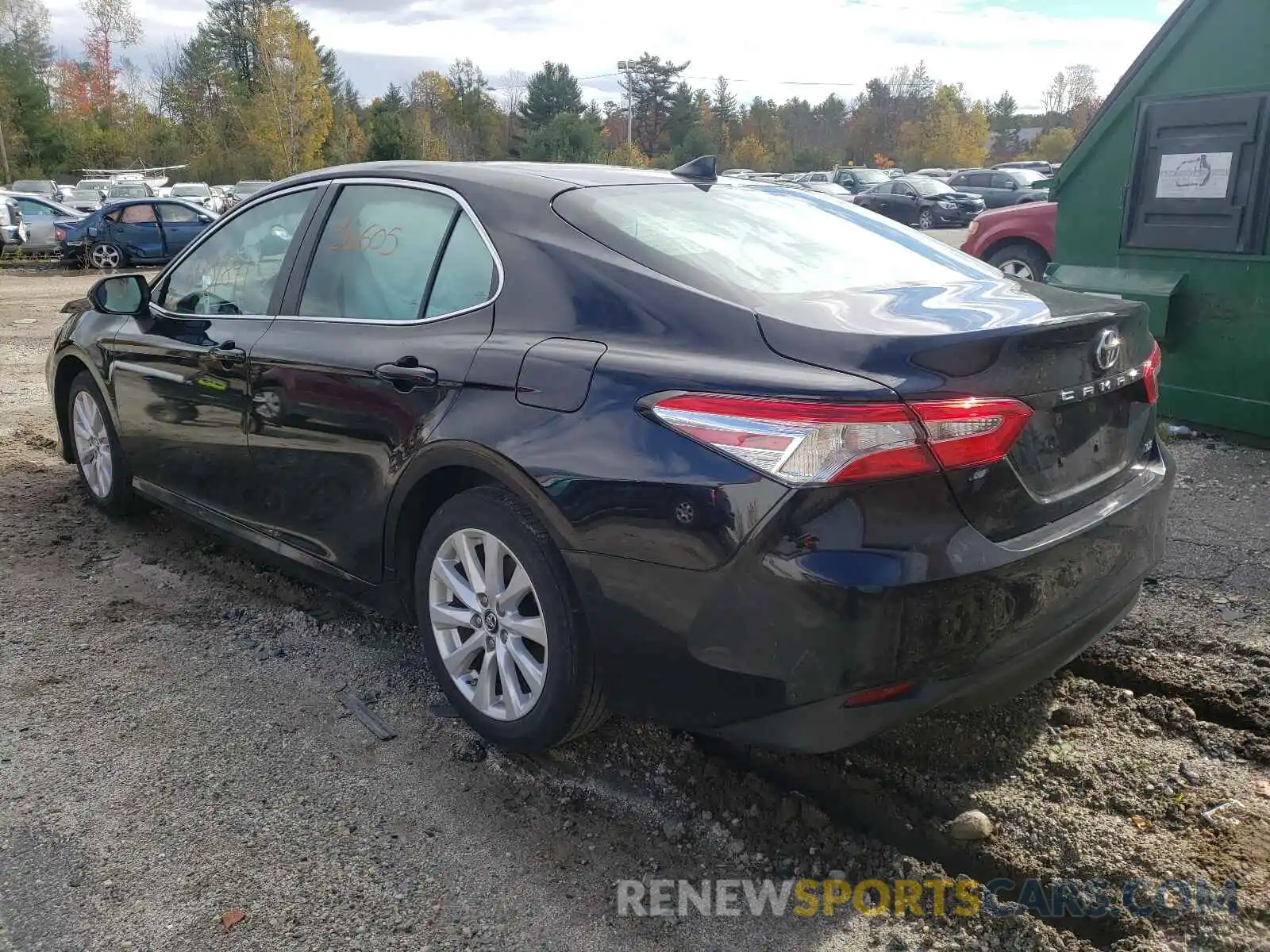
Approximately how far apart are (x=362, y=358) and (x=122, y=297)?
1.86 m

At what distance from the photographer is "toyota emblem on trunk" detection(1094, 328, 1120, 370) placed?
8.61ft

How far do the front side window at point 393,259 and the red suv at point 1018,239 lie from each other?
7.03 m

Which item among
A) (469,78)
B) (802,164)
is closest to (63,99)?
(469,78)

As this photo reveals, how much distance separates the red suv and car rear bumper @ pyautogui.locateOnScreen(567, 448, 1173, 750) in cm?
748

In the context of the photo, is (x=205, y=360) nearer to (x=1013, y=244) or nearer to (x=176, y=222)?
(x=1013, y=244)

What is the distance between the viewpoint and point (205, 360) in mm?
3924

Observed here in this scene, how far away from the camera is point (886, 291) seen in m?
2.82

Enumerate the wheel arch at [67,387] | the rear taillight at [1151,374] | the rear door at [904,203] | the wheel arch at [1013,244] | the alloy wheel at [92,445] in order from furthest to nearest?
1. the rear door at [904,203]
2. the wheel arch at [1013,244]
3. the alloy wheel at [92,445]
4. the wheel arch at [67,387]
5. the rear taillight at [1151,374]

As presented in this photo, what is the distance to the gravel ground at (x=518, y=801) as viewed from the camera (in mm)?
2344

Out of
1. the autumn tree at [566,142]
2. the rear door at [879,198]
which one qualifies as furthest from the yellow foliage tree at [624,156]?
the rear door at [879,198]

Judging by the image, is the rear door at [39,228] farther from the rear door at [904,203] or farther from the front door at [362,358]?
the rear door at [904,203]

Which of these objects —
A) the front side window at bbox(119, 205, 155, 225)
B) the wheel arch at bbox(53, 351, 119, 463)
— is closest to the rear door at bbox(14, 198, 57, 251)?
the front side window at bbox(119, 205, 155, 225)

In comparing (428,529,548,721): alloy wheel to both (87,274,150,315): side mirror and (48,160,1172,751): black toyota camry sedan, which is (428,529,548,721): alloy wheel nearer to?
(48,160,1172,751): black toyota camry sedan

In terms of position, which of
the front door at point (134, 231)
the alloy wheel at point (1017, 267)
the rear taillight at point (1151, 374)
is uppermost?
the rear taillight at point (1151, 374)
